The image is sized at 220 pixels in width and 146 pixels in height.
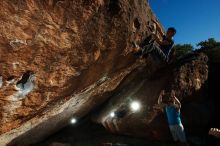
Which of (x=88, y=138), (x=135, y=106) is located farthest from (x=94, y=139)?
(x=135, y=106)

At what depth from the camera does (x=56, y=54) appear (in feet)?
18.4

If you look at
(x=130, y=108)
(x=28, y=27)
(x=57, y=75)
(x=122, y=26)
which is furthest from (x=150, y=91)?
(x=28, y=27)

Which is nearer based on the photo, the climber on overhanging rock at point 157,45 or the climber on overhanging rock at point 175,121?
the climber on overhanging rock at point 175,121

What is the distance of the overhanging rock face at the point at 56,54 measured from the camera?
4820mm

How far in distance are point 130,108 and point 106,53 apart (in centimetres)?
281

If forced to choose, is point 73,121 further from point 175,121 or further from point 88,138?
point 175,121

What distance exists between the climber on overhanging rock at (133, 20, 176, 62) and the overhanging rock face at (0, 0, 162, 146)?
1.33 ft

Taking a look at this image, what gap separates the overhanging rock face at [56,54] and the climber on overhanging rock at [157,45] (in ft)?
1.33

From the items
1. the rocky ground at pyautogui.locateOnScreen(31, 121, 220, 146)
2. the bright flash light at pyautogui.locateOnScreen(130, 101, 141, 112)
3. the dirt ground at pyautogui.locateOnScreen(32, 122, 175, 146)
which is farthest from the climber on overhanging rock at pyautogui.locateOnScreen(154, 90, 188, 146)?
the bright flash light at pyautogui.locateOnScreen(130, 101, 141, 112)

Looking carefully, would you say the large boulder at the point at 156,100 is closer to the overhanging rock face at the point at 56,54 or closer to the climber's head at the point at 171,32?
the climber's head at the point at 171,32

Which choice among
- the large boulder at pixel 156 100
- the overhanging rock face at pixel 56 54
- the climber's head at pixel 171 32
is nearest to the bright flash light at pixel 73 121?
the large boulder at pixel 156 100

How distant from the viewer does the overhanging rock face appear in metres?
4.82

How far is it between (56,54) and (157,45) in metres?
3.84

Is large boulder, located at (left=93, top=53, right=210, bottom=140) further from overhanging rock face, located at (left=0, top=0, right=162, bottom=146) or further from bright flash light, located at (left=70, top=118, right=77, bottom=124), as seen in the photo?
overhanging rock face, located at (left=0, top=0, right=162, bottom=146)
